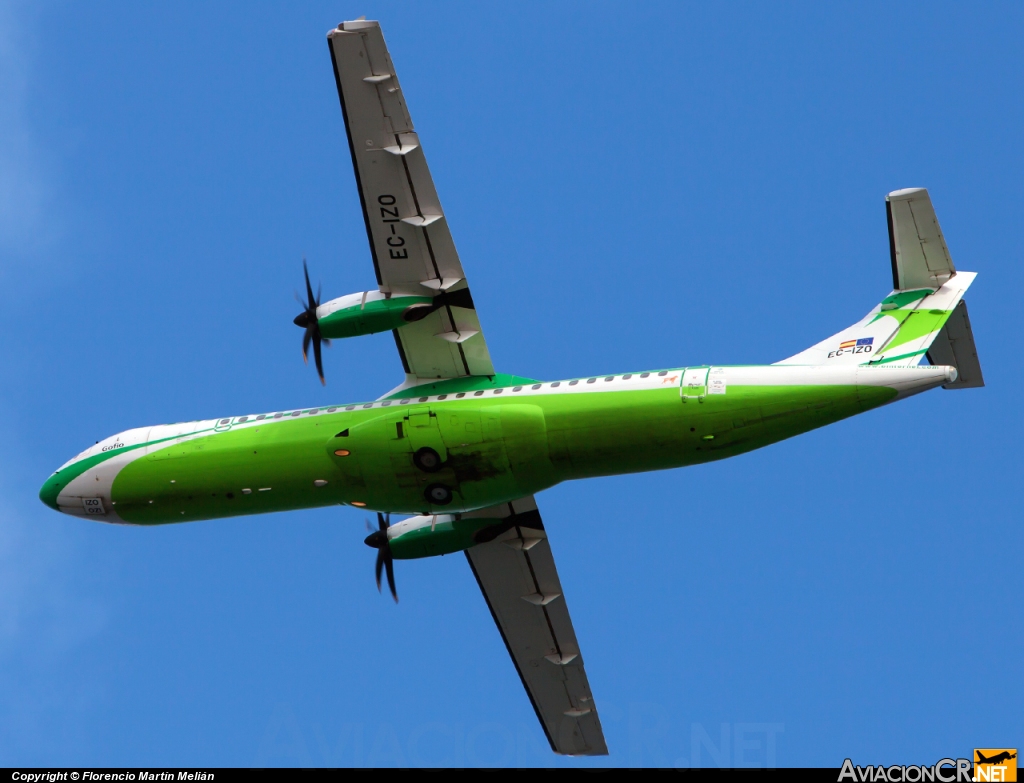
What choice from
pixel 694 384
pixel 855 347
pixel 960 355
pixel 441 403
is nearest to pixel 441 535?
pixel 441 403

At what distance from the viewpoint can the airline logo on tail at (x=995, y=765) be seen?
23.8 meters

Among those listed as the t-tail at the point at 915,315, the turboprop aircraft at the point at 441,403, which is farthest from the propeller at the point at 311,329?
the t-tail at the point at 915,315

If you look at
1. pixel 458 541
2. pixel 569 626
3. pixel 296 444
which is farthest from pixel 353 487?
pixel 569 626

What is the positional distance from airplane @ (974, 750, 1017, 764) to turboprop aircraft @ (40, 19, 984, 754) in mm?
6516

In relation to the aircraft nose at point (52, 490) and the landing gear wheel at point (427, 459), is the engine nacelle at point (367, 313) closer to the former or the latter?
the landing gear wheel at point (427, 459)

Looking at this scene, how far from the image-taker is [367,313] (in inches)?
1072

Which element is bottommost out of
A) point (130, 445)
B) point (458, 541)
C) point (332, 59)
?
point (458, 541)

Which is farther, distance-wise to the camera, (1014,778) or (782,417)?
(782,417)

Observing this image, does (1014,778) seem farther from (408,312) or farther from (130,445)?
(130,445)

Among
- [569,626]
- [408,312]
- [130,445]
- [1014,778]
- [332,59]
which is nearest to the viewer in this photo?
[1014,778]

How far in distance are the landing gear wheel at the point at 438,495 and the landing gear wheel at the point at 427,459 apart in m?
0.49

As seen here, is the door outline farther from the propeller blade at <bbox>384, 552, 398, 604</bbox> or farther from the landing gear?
the propeller blade at <bbox>384, 552, 398, 604</bbox>

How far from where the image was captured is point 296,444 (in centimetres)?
2816

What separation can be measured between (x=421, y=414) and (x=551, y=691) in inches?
365
